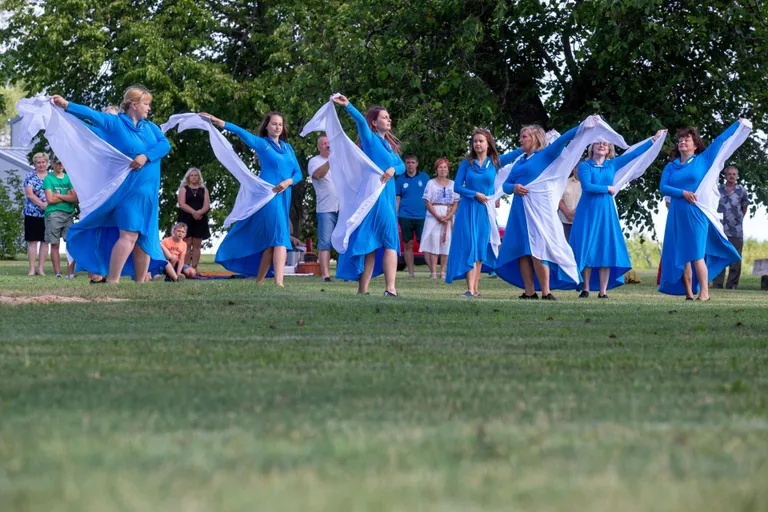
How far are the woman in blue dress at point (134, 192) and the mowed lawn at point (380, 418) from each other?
5267 millimetres

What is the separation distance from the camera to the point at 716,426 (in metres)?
4.44

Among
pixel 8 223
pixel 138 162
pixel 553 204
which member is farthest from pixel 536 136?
pixel 8 223

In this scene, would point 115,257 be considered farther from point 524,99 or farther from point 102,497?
point 524,99

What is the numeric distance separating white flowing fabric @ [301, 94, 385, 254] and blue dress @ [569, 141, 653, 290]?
3.17 metres

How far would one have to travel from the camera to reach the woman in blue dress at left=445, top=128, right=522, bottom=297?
15.3m

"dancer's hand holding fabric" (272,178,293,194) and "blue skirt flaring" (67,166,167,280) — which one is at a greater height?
"dancer's hand holding fabric" (272,178,293,194)

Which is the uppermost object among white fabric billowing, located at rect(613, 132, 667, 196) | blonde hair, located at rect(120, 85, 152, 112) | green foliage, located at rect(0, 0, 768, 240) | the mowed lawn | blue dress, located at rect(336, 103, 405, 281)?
green foliage, located at rect(0, 0, 768, 240)

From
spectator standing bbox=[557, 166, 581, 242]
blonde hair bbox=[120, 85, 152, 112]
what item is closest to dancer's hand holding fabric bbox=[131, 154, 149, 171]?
blonde hair bbox=[120, 85, 152, 112]

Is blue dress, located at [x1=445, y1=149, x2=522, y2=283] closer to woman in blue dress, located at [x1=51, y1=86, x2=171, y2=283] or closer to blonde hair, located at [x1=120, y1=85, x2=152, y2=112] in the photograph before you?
woman in blue dress, located at [x1=51, y1=86, x2=171, y2=283]

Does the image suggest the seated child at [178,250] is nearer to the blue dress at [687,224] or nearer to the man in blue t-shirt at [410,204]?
the man in blue t-shirt at [410,204]

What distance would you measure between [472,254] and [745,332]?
6.17 metres

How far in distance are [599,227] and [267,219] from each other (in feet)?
13.6

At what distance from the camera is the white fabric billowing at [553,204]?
14805 mm

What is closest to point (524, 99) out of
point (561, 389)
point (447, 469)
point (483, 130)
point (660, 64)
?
point (660, 64)
